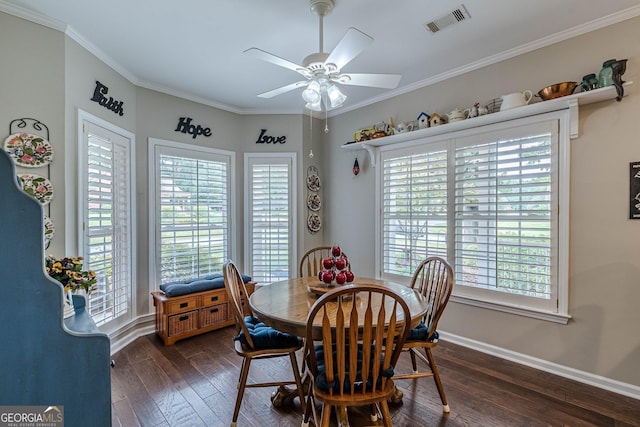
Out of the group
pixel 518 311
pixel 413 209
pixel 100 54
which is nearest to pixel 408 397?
pixel 518 311

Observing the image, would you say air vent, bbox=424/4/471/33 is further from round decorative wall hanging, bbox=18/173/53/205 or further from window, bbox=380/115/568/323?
round decorative wall hanging, bbox=18/173/53/205

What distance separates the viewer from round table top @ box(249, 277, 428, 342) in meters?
1.61

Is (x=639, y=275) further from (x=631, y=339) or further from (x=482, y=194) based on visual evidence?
(x=482, y=194)

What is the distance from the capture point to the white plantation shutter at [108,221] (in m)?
2.59

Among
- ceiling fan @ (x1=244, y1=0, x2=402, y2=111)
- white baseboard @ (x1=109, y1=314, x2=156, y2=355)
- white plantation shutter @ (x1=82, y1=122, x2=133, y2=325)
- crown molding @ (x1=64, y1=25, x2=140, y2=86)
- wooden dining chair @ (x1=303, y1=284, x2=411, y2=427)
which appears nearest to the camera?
wooden dining chair @ (x1=303, y1=284, x2=411, y2=427)

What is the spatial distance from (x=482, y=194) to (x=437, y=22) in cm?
152

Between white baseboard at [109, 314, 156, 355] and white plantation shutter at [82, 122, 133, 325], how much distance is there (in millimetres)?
149

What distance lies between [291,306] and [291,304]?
0.04 metres

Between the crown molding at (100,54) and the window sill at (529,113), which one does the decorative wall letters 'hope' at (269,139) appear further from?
the crown molding at (100,54)

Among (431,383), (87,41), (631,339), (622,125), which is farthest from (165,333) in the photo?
(622,125)

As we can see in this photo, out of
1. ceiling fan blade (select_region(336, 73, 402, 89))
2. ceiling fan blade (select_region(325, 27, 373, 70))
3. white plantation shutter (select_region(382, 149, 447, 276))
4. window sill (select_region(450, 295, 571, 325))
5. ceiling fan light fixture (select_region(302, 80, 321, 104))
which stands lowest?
window sill (select_region(450, 295, 571, 325))

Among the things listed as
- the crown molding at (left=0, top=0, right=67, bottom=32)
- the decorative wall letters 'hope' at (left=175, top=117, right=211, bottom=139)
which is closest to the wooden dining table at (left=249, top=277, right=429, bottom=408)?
the decorative wall letters 'hope' at (left=175, top=117, right=211, bottom=139)

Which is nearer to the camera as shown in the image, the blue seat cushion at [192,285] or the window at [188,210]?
the blue seat cushion at [192,285]

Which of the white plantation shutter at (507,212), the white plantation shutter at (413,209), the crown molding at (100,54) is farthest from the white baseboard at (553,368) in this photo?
the crown molding at (100,54)
